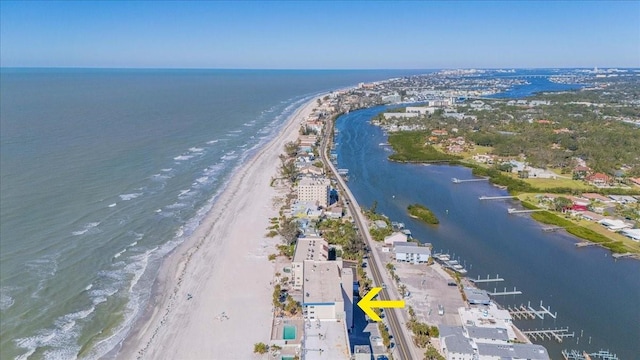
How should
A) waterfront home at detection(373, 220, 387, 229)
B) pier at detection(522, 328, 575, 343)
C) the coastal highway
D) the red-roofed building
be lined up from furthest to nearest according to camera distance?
1. the red-roofed building
2. waterfront home at detection(373, 220, 387, 229)
3. pier at detection(522, 328, 575, 343)
4. the coastal highway

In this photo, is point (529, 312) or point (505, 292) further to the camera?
point (505, 292)

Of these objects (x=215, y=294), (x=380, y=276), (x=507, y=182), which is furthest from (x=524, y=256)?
(x=215, y=294)

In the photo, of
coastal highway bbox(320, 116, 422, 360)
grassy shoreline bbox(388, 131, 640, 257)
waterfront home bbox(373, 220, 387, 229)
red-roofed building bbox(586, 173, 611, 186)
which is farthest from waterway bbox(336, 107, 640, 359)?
red-roofed building bbox(586, 173, 611, 186)

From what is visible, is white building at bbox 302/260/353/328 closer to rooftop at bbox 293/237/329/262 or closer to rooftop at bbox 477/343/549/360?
rooftop at bbox 293/237/329/262

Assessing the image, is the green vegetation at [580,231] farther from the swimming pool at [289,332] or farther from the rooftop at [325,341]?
the swimming pool at [289,332]

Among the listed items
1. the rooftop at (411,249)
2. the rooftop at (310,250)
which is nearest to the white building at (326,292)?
the rooftop at (310,250)

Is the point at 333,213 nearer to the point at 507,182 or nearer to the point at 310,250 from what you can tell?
the point at 310,250
